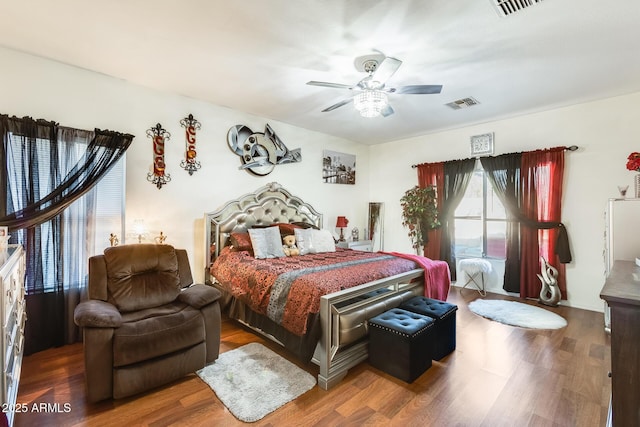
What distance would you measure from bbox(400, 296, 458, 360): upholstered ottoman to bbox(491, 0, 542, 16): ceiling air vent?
2.48 metres

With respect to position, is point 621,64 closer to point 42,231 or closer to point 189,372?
point 189,372

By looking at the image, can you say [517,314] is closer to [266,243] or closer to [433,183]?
[433,183]

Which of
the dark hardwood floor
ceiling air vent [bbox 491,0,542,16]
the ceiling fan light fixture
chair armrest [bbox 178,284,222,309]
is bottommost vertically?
the dark hardwood floor

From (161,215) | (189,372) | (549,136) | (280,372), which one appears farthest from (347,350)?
(549,136)

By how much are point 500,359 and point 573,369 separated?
55cm

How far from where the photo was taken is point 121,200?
328 centimetres

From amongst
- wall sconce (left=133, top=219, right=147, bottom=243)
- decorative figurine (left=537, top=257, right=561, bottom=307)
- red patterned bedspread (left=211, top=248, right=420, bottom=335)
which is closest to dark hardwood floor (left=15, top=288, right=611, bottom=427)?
red patterned bedspread (left=211, top=248, right=420, bottom=335)

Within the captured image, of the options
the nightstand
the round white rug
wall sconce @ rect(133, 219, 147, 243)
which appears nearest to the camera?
wall sconce @ rect(133, 219, 147, 243)

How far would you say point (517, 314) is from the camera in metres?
3.76

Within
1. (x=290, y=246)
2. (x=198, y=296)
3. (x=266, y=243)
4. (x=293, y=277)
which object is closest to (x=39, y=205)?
(x=198, y=296)

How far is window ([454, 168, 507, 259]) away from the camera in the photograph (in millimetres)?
4861

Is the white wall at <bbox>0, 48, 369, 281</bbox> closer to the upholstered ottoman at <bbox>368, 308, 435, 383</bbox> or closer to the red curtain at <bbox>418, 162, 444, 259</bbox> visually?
the red curtain at <bbox>418, 162, 444, 259</bbox>

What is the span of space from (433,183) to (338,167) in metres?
1.88

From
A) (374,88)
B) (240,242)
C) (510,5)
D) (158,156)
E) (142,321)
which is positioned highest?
(510,5)
